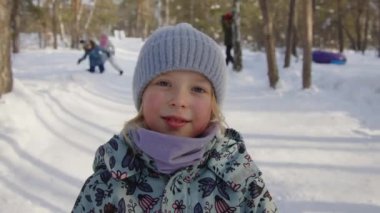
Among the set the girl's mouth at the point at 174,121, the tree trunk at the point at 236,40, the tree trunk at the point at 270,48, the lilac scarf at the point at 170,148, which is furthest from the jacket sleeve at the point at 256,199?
the tree trunk at the point at 236,40

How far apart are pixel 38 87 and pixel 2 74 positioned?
1888 millimetres

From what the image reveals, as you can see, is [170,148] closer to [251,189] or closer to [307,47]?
[251,189]

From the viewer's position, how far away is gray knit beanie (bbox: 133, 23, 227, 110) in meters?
1.89

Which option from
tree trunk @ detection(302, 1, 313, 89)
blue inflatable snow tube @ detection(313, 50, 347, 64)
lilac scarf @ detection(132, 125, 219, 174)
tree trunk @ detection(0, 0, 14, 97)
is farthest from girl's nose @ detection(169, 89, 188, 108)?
blue inflatable snow tube @ detection(313, 50, 347, 64)

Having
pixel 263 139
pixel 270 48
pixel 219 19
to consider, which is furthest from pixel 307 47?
pixel 219 19

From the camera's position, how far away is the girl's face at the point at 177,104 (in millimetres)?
1793

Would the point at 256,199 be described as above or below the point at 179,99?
below

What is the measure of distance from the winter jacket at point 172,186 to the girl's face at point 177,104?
0.39 feet

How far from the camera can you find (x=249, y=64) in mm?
19797

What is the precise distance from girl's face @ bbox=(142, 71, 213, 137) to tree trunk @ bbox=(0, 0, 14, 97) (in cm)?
633

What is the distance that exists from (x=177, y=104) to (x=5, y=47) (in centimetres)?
700

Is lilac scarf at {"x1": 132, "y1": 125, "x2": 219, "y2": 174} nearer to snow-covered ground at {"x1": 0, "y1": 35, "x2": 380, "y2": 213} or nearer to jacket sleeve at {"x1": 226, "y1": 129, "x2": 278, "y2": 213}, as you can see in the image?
jacket sleeve at {"x1": 226, "y1": 129, "x2": 278, "y2": 213}

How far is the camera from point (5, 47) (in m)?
8.05

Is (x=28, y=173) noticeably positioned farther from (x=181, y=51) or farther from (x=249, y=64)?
(x=249, y=64)
